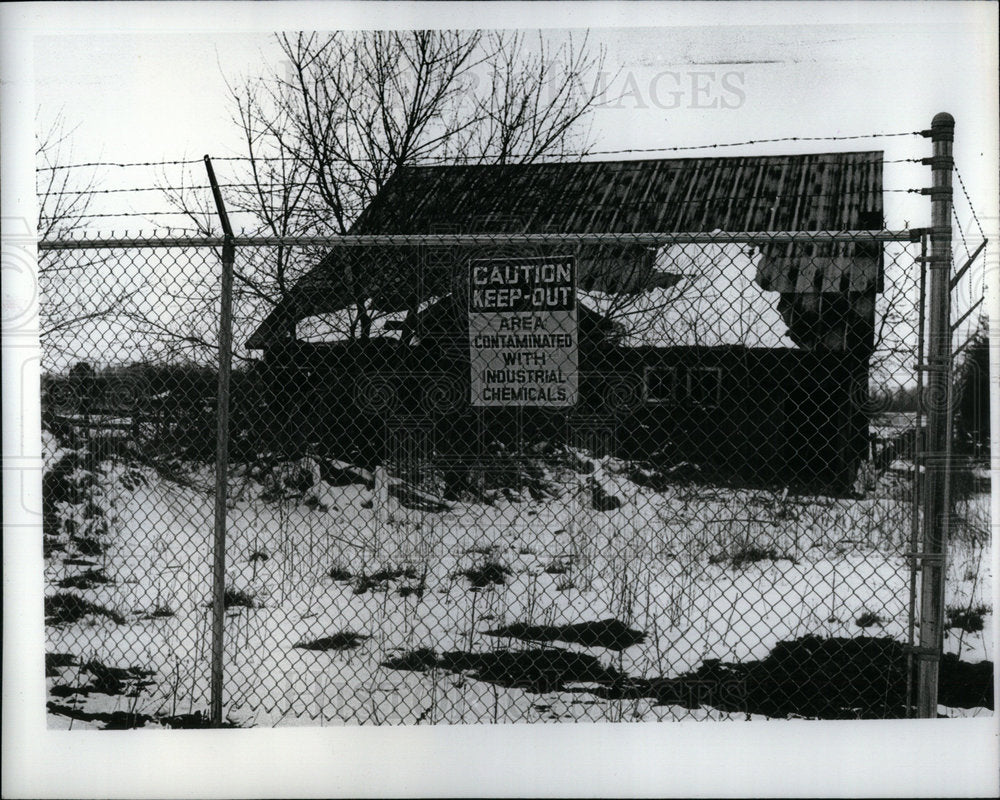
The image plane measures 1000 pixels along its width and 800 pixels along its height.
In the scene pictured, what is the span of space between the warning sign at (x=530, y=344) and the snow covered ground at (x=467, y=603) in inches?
36.2

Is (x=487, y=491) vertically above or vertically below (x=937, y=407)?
below

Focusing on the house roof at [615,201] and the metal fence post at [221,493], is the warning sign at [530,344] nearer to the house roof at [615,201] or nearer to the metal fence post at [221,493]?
the metal fence post at [221,493]

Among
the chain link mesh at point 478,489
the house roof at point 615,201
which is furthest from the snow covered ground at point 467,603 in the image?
the house roof at point 615,201

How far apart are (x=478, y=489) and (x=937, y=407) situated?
11.3ft

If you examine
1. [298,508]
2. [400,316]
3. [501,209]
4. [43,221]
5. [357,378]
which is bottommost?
[298,508]

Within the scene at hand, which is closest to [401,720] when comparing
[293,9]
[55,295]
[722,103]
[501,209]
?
[293,9]

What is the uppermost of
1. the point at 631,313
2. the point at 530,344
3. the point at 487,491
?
the point at 631,313

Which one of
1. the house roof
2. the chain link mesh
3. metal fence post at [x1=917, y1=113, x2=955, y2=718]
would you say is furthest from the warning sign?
the house roof

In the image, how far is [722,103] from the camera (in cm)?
425

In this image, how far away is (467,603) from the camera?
188 inches

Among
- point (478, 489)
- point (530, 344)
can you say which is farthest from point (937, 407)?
point (478, 489)

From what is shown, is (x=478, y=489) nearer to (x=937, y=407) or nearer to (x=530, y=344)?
(x=530, y=344)

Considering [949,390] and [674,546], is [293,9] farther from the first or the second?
[674,546]

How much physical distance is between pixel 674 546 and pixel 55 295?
4648 millimetres
